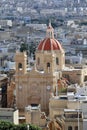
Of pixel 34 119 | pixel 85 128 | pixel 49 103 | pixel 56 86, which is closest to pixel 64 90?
pixel 56 86

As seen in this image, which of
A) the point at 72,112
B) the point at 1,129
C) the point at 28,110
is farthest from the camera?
the point at 28,110

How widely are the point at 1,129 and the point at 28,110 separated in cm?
568

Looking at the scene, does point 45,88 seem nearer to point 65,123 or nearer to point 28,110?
point 28,110

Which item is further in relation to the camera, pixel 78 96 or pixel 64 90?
pixel 64 90

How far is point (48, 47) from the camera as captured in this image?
51.0m

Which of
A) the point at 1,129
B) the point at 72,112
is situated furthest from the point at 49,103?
the point at 1,129

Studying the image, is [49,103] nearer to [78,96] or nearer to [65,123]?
[78,96]

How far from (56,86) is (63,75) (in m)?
4.31

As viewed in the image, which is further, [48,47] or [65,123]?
[48,47]

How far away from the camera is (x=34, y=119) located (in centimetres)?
4034

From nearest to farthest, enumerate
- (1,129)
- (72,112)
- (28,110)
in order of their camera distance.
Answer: (1,129)
(72,112)
(28,110)

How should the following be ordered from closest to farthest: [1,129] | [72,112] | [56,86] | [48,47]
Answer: [1,129]
[72,112]
[56,86]
[48,47]

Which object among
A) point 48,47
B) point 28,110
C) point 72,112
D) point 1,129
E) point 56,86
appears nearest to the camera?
point 1,129

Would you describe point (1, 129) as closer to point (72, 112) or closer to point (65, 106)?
point (72, 112)
